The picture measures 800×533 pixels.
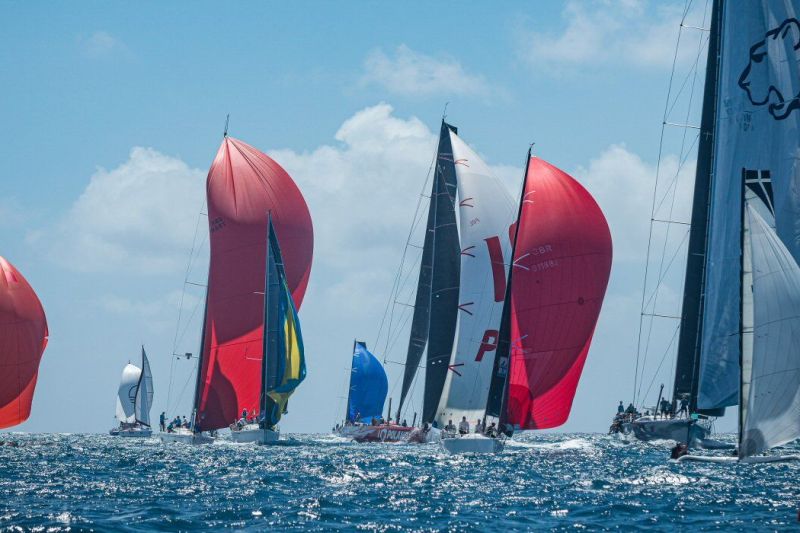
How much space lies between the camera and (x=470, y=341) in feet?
Result: 140

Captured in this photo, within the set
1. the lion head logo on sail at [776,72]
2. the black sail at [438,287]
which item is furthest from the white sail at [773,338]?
the black sail at [438,287]

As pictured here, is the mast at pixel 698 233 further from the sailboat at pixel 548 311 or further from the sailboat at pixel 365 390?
the sailboat at pixel 365 390

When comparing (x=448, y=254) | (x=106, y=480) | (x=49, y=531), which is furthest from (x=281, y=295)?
(x=49, y=531)

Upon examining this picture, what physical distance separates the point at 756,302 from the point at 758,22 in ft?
54.8

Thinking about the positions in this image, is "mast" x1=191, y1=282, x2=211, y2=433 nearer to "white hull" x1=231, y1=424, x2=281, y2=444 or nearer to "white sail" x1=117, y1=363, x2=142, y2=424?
"white hull" x1=231, y1=424, x2=281, y2=444

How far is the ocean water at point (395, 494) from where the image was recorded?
20328 mm

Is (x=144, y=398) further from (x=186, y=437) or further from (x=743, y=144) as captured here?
(x=743, y=144)

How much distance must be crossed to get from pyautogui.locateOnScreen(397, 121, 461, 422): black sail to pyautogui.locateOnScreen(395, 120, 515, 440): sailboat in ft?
0.13

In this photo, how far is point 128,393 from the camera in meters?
83.9

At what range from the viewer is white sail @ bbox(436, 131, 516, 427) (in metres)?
42.4

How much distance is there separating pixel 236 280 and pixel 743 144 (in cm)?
2004

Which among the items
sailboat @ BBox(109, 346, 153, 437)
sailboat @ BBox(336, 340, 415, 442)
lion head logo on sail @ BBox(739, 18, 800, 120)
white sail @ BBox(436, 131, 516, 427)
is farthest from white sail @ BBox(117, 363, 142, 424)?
lion head logo on sail @ BBox(739, 18, 800, 120)

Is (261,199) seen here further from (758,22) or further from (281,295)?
(758,22)

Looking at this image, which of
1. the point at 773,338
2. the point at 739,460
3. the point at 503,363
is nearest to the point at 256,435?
the point at 503,363
